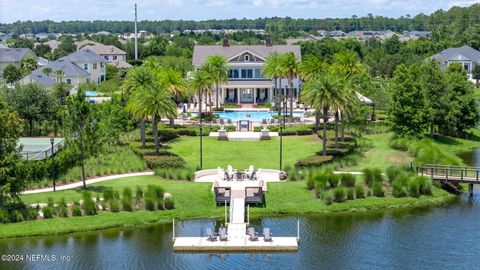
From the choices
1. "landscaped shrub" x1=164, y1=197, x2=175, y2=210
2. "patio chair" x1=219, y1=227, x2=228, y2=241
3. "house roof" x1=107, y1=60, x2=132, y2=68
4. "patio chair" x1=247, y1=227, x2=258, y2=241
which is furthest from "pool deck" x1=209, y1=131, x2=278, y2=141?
"house roof" x1=107, y1=60, x2=132, y2=68

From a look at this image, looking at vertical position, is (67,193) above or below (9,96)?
below

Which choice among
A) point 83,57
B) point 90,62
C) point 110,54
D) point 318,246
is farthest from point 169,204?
point 110,54

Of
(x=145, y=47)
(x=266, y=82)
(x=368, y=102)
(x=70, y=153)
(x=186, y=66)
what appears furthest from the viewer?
(x=145, y=47)

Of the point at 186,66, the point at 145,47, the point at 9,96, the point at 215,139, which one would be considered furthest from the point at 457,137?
the point at 145,47

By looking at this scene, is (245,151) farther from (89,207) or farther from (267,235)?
(267,235)

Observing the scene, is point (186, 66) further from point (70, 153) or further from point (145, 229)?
point (145, 229)

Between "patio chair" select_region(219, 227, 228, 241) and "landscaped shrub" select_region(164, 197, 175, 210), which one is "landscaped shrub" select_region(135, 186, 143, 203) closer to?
"landscaped shrub" select_region(164, 197, 175, 210)

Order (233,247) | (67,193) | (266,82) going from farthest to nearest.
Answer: (266,82) → (67,193) → (233,247)
